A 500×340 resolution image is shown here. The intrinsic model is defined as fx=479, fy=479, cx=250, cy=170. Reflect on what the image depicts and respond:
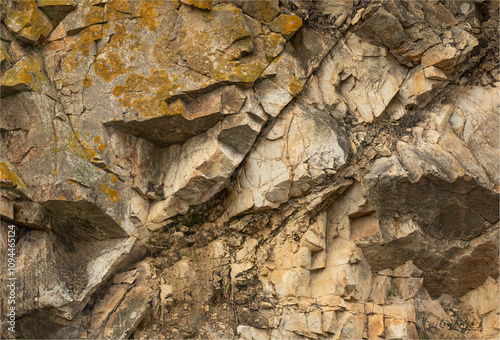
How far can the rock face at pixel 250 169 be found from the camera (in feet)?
20.4

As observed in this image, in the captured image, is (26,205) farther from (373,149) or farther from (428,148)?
(428,148)

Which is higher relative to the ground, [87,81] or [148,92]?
[87,81]

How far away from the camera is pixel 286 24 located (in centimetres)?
656

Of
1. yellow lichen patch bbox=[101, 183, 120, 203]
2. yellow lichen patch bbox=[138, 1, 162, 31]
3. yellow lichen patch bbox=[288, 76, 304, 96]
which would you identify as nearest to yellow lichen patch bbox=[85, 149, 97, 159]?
yellow lichen patch bbox=[101, 183, 120, 203]

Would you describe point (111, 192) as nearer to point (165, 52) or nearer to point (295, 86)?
point (165, 52)

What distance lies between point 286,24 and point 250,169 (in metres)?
2.05

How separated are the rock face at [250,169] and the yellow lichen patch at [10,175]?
0.08 m

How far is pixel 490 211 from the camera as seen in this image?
6.32 metres

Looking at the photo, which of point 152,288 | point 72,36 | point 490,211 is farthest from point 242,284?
point 72,36

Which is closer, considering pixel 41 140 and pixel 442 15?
pixel 41 140

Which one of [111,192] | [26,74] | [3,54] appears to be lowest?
[111,192]

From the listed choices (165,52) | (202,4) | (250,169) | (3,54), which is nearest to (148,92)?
(165,52)

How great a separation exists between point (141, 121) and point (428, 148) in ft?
12.6

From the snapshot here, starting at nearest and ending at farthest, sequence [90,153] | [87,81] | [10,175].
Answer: [10,175], [90,153], [87,81]
